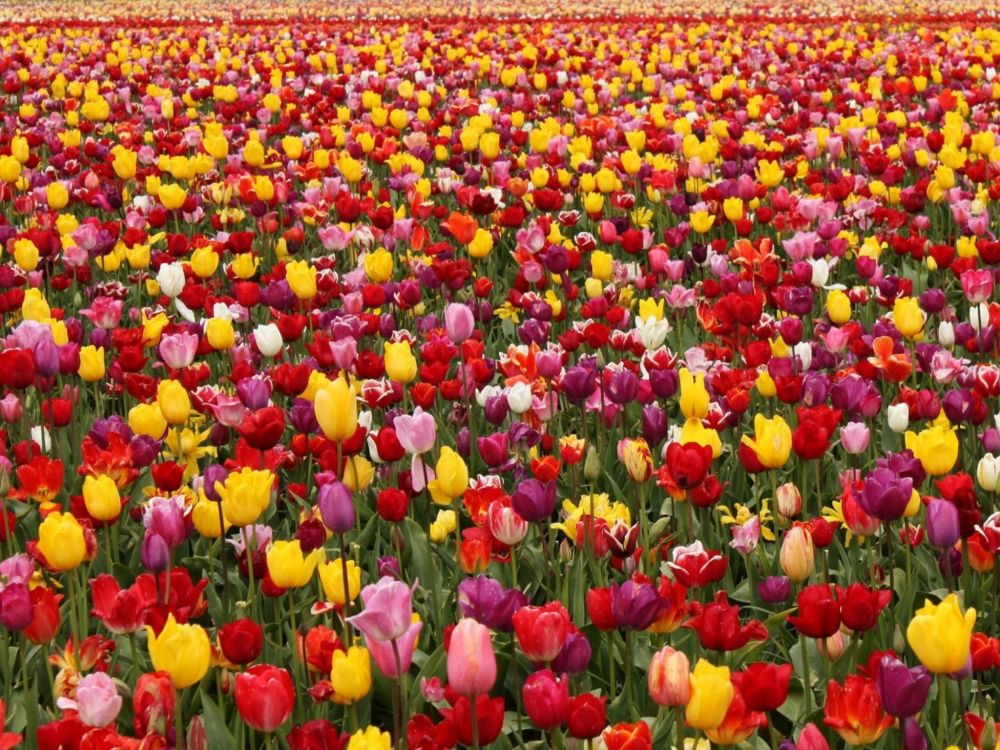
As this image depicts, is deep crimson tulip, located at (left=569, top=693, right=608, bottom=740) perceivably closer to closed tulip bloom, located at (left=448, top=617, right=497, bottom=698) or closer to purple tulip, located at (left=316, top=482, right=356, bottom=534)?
closed tulip bloom, located at (left=448, top=617, right=497, bottom=698)

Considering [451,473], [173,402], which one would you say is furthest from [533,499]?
[173,402]

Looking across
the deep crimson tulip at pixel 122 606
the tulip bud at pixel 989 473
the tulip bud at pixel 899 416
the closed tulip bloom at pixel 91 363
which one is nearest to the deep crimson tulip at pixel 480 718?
the deep crimson tulip at pixel 122 606

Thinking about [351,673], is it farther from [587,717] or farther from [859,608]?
[859,608]

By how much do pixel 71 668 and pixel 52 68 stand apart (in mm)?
11992

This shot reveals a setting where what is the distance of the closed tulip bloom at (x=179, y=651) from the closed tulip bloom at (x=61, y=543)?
433 mm

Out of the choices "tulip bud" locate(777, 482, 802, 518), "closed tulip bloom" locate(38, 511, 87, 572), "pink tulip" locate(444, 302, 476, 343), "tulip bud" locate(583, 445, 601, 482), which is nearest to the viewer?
"closed tulip bloom" locate(38, 511, 87, 572)

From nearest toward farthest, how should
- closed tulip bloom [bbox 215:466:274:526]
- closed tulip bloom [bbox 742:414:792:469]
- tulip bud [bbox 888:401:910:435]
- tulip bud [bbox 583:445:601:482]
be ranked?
closed tulip bloom [bbox 215:466:274:526] → closed tulip bloom [bbox 742:414:792:469] → tulip bud [bbox 583:445:601:482] → tulip bud [bbox 888:401:910:435]

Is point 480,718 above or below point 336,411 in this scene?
below

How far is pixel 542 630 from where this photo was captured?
2102mm

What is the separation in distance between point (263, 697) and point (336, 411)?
93cm

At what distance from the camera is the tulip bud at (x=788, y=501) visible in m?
3.27

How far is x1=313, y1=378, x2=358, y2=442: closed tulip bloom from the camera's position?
2.85m

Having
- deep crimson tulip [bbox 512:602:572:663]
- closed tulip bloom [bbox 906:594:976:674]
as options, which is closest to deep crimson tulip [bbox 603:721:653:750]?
deep crimson tulip [bbox 512:602:572:663]

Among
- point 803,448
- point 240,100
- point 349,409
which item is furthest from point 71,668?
point 240,100
